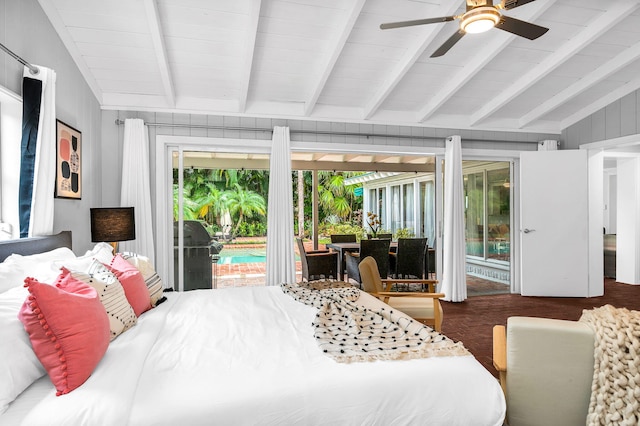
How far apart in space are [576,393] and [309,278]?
13.8 feet

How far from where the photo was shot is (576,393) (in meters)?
1.57

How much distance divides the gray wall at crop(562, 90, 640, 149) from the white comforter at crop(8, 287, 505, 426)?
4.86 metres

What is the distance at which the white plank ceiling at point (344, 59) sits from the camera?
10.5 feet

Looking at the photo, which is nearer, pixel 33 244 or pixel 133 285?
pixel 133 285

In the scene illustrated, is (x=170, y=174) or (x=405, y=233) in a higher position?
(x=170, y=174)

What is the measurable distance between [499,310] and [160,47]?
183 inches

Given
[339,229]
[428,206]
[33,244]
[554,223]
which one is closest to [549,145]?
[554,223]

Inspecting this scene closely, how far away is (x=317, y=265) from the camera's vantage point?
18.4 ft

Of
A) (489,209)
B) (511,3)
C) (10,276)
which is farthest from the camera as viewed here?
(489,209)

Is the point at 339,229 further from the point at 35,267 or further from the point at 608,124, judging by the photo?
the point at 35,267

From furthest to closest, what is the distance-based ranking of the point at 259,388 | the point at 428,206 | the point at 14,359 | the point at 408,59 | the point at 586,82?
the point at 428,206 → the point at 586,82 → the point at 408,59 → the point at 259,388 → the point at 14,359

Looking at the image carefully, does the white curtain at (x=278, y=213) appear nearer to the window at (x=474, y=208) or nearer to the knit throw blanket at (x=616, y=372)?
the window at (x=474, y=208)

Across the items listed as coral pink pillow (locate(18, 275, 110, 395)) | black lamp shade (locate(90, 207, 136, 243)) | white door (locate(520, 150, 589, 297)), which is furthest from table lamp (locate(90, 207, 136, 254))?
white door (locate(520, 150, 589, 297))

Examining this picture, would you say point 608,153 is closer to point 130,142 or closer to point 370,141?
point 370,141
